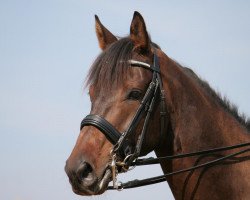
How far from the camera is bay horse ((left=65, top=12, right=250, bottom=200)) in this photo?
5.50 meters

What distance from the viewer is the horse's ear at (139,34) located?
627 centimetres

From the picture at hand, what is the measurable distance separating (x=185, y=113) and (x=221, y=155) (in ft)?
2.62

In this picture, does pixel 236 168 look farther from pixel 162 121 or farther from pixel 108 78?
pixel 108 78

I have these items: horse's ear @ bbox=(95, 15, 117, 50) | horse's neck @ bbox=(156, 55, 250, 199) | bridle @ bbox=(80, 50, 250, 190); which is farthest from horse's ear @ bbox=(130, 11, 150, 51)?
horse's ear @ bbox=(95, 15, 117, 50)

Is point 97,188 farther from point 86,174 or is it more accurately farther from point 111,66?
point 111,66

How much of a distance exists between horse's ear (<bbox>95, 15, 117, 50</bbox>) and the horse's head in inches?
15.5

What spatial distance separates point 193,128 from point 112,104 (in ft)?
4.43

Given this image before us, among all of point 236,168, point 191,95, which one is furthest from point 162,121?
point 236,168

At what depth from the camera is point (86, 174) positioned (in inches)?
210

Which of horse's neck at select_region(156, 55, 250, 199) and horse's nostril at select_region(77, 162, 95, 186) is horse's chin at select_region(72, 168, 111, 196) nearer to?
horse's nostril at select_region(77, 162, 95, 186)

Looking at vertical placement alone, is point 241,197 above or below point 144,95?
below

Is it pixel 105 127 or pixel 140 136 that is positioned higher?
pixel 105 127

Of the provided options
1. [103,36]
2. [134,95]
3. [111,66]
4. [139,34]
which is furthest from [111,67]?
[103,36]

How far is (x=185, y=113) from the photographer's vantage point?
6344 millimetres
